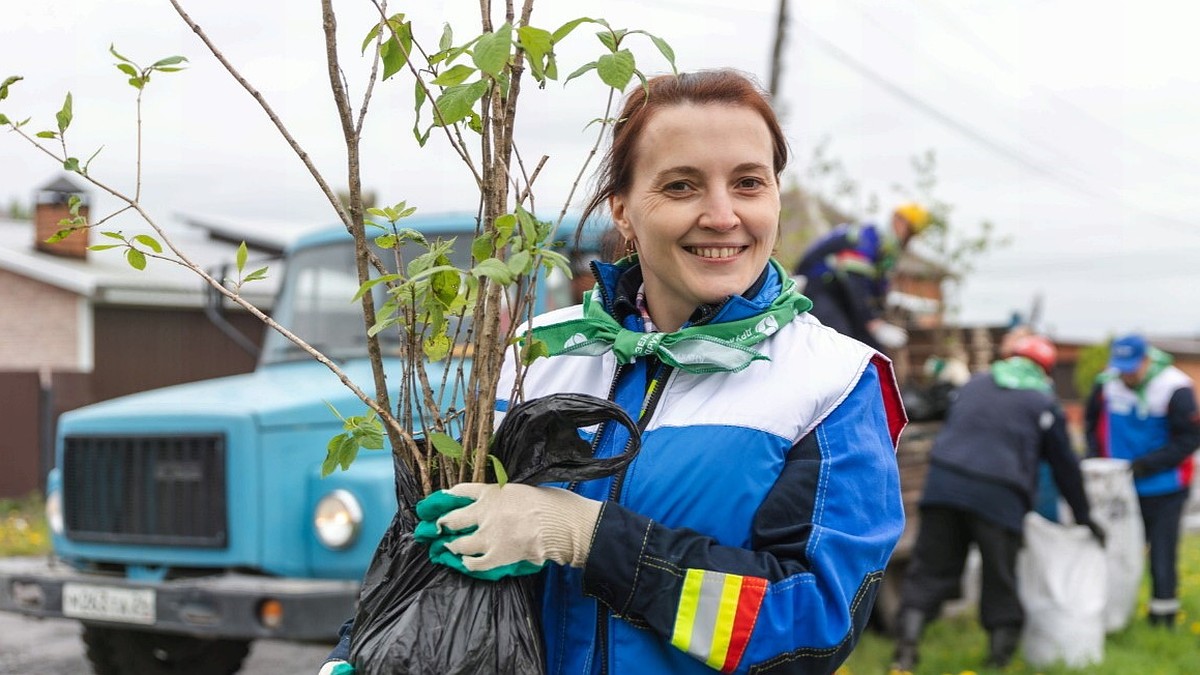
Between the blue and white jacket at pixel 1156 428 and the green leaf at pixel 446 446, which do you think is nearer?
the green leaf at pixel 446 446

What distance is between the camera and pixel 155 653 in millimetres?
5590

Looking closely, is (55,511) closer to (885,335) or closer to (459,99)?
(885,335)

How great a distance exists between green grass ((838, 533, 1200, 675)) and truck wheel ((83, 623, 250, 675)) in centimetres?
299

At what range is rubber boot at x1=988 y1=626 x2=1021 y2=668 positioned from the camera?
19.1ft

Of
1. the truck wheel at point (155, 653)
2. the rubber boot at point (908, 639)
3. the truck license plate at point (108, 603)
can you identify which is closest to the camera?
the truck license plate at point (108, 603)

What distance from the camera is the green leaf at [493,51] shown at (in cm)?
141

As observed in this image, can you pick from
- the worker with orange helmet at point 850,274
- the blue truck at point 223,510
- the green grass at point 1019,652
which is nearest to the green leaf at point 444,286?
the blue truck at point 223,510

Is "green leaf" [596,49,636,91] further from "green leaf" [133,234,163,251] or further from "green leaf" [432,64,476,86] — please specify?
"green leaf" [133,234,163,251]

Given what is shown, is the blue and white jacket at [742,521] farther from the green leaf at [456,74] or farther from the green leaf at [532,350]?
the green leaf at [456,74]

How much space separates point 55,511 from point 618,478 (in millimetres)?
4602

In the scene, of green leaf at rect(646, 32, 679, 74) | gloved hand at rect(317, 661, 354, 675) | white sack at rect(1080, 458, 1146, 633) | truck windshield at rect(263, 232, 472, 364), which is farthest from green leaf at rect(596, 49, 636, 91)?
white sack at rect(1080, 458, 1146, 633)

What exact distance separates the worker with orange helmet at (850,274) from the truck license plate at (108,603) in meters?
3.46

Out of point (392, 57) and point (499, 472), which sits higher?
point (392, 57)

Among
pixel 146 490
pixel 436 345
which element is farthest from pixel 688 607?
pixel 146 490
